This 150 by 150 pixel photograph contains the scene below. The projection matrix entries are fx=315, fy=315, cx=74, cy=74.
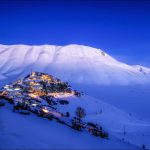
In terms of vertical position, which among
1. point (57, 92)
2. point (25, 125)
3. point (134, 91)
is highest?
point (134, 91)

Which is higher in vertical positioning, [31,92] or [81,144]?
[31,92]

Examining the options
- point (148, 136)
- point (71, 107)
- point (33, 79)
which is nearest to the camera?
point (148, 136)

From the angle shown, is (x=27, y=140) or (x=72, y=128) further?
(x=72, y=128)

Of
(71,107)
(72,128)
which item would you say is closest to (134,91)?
(71,107)

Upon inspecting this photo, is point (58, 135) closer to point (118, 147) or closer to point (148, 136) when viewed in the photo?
point (118, 147)

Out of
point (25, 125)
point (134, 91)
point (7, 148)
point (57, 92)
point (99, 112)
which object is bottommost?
point (7, 148)

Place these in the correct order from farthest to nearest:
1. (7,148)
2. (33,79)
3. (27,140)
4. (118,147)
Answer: (33,79) < (118,147) < (27,140) < (7,148)

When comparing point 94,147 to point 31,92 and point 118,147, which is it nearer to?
point 118,147

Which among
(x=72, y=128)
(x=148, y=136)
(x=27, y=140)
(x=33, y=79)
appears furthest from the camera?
(x=33, y=79)

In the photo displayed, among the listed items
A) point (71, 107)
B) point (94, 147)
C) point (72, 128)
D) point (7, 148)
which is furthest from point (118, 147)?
point (71, 107)
